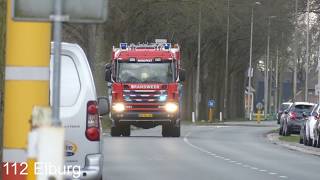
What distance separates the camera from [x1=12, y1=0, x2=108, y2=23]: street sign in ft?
17.3

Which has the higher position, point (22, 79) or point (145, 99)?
point (22, 79)

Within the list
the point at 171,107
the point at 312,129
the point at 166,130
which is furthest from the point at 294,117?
the point at 171,107

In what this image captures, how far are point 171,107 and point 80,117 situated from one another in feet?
63.6

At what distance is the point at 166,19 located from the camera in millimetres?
48188

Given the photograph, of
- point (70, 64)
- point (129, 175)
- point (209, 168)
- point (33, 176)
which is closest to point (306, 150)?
point (209, 168)

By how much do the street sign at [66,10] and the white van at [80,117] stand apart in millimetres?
3767

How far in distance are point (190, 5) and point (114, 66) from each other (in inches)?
851

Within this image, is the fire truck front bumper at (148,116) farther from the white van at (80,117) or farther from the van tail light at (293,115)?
the white van at (80,117)

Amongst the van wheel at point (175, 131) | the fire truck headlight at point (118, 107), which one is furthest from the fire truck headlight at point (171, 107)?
the van wheel at point (175, 131)

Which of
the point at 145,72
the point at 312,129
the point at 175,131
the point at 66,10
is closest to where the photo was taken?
the point at 66,10

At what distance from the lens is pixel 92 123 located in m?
9.26

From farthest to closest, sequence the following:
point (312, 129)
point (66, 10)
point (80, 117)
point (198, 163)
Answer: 1. point (312, 129)
2. point (198, 163)
3. point (80, 117)
4. point (66, 10)

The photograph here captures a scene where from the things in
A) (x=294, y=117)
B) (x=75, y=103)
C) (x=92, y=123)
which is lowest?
(x=294, y=117)

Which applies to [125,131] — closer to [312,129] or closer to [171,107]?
[171,107]
